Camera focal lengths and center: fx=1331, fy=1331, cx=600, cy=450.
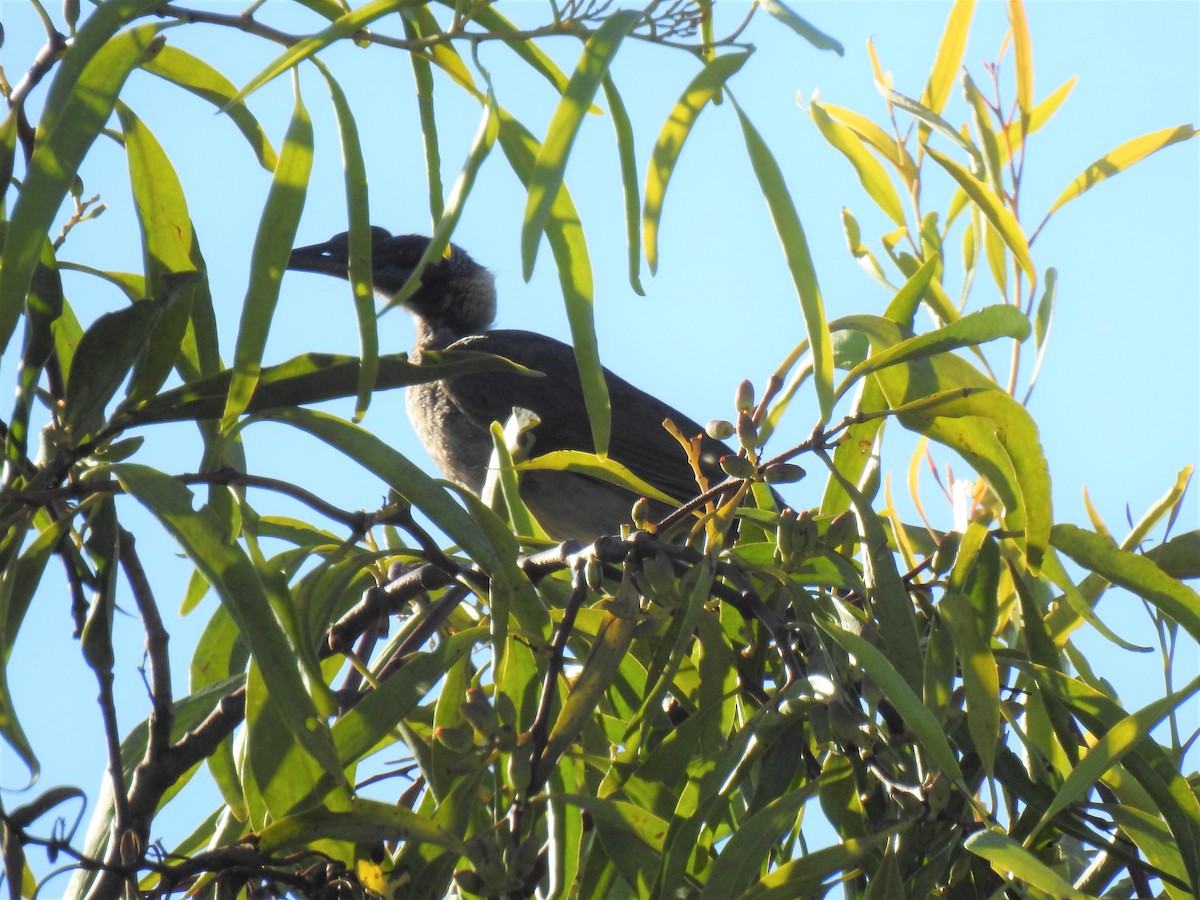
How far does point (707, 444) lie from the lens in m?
2.88

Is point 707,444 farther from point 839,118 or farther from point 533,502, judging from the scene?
point 533,502

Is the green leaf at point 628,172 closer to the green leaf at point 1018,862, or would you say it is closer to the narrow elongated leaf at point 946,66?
the green leaf at point 1018,862

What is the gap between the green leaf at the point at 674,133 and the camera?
47.5 inches

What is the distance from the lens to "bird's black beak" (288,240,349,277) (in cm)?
527

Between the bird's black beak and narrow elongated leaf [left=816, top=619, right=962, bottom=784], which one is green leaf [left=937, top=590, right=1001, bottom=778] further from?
the bird's black beak

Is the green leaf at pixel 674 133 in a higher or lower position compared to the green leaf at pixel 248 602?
higher

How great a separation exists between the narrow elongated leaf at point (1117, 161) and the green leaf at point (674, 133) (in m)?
0.92

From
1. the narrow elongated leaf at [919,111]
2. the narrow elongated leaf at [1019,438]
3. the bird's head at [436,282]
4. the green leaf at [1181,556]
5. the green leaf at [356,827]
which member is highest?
the bird's head at [436,282]

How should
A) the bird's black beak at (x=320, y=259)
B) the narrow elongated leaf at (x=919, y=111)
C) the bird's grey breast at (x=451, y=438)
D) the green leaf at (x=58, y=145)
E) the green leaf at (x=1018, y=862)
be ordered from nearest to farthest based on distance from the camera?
the green leaf at (x=1018, y=862) < the green leaf at (x=58, y=145) < the narrow elongated leaf at (x=919, y=111) < the bird's grey breast at (x=451, y=438) < the bird's black beak at (x=320, y=259)

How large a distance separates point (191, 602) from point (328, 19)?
29.5 inches

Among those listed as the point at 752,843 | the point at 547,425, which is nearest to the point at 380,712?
the point at 752,843

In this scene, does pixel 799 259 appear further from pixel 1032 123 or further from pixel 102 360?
pixel 1032 123

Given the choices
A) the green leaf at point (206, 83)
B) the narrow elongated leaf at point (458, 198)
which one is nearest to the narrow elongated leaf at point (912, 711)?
the narrow elongated leaf at point (458, 198)

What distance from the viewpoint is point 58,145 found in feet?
3.70
